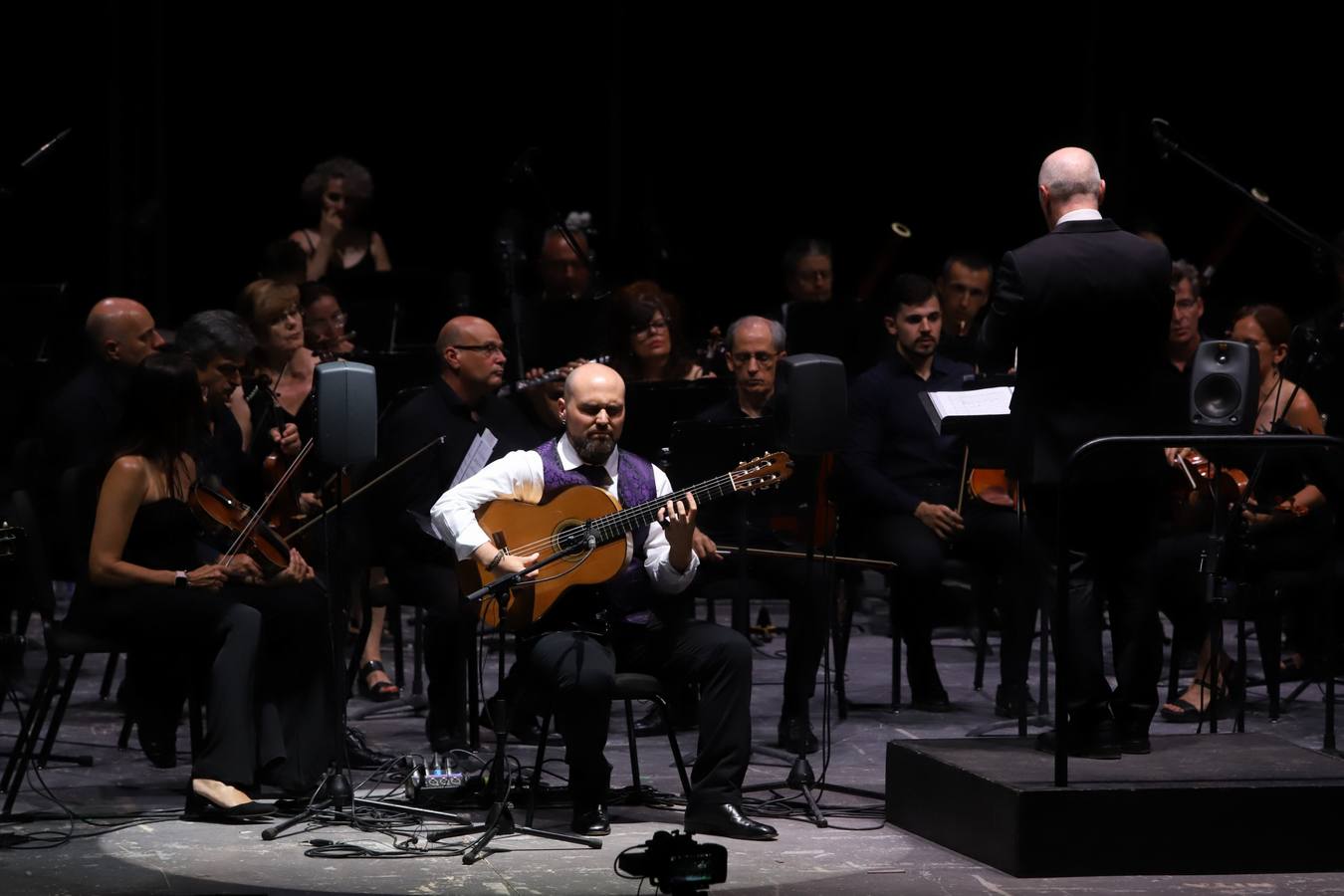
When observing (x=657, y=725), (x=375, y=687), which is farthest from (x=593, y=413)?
(x=375, y=687)

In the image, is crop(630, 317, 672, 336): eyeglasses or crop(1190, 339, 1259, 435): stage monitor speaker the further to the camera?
crop(630, 317, 672, 336): eyeglasses

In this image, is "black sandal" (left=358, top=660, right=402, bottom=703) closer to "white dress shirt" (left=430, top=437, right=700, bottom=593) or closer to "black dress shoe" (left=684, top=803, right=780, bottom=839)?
"white dress shirt" (left=430, top=437, right=700, bottom=593)

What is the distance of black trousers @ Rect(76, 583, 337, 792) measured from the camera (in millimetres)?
5633

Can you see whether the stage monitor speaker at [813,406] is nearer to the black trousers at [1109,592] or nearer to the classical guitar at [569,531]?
the classical guitar at [569,531]

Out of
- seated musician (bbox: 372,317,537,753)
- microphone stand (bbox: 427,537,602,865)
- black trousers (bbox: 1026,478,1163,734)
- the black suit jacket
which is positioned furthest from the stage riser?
seated musician (bbox: 372,317,537,753)

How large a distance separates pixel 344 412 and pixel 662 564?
952mm

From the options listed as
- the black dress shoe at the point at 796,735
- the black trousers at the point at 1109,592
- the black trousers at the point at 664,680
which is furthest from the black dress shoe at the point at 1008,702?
the black trousers at the point at 664,680

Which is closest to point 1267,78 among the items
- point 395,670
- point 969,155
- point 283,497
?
point 969,155

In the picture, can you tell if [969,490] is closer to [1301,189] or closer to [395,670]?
[395,670]

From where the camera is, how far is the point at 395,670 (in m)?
7.55

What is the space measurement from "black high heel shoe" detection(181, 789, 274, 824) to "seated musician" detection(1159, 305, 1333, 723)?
3094mm

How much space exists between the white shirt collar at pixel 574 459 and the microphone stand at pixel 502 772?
282mm

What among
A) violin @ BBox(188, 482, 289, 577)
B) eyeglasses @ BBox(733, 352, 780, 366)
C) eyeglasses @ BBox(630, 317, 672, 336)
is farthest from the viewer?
eyeglasses @ BBox(630, 317, 672, 336)

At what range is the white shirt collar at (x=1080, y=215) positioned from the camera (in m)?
5.16
